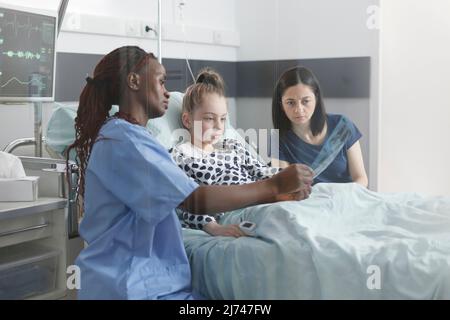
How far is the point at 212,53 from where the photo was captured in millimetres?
1293

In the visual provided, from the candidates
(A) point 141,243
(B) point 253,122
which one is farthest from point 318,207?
(A) point 141,243

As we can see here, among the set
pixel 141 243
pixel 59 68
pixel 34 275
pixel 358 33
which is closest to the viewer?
pixel 141 243

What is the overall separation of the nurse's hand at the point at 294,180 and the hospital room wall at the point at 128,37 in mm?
213

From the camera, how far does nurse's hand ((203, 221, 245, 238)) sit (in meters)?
1.19

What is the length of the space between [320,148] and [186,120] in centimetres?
34

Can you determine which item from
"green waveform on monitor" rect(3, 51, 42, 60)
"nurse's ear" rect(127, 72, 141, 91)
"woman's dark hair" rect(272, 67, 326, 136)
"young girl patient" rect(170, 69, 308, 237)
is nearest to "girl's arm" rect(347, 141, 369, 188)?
"woman's dark hair" rect(272, 67, 326, 136)

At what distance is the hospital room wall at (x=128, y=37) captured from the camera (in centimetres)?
134

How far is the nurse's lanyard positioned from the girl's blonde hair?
284 millimetres

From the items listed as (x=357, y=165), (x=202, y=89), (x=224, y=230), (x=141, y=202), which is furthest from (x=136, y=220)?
(x=357, y=165)

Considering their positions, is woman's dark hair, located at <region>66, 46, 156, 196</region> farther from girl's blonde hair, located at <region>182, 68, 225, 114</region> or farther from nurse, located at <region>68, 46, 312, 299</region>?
girl's blonde hair, located at <region>182, 68, 225, 114</region>

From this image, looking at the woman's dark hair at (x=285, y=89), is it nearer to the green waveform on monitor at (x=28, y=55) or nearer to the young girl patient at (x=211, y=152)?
the young girl patient at (x=211, y=152)

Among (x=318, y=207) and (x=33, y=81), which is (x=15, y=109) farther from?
(x=318, y=207)

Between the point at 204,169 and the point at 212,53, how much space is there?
30 cm

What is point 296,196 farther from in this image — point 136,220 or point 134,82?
point 134,82
